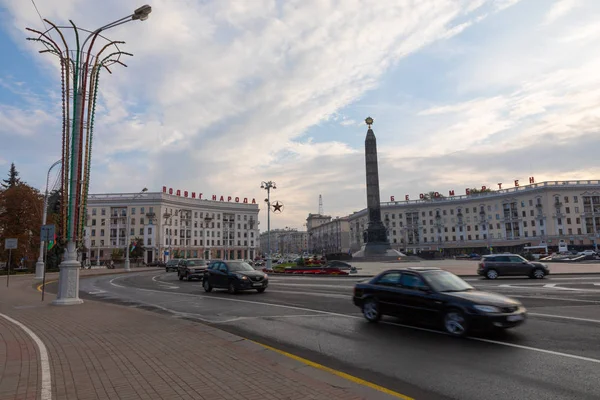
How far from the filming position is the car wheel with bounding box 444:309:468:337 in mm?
7988

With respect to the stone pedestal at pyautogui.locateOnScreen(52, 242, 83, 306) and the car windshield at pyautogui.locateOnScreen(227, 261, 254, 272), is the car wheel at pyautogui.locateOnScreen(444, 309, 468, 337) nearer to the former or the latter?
the car windshield at pyautogui.locateOnScreen(227, 261, 254, 272)

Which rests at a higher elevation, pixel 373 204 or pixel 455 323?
pixel 373 204

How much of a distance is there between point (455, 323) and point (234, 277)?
11.5m

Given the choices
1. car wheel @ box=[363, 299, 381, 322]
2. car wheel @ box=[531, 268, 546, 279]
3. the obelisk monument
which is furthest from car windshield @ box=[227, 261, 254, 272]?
the obelisk monument

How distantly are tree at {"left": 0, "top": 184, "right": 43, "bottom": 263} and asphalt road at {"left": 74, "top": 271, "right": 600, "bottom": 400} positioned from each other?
4375cm

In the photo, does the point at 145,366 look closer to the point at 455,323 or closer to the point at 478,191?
the point at 455,323

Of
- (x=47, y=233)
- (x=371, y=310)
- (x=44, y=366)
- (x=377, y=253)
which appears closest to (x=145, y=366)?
(x=44, y=366)

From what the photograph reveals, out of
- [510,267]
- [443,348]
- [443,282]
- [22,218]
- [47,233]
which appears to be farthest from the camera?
[22,218]

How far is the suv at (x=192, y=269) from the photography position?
28.4 meters

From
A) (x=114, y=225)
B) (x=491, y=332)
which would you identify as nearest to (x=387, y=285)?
(x=491, y=332)

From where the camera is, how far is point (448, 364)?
20.7 feet

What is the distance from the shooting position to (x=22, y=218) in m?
46.8

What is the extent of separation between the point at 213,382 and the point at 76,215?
40.9 feet

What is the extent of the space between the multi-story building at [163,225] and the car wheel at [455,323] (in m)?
97.5
